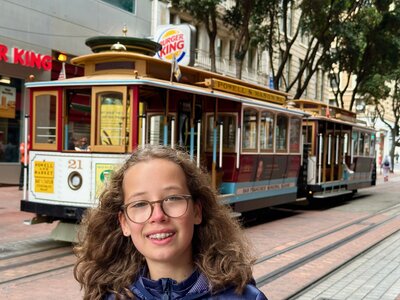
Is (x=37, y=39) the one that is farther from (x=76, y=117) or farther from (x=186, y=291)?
(x=186, y=291)

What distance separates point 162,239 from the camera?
165 centimetres

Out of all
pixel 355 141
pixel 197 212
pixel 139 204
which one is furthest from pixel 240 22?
pixel 139 204

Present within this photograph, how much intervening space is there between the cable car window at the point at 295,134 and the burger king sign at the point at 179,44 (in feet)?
11.2

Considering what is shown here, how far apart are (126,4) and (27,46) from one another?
5.56 metres

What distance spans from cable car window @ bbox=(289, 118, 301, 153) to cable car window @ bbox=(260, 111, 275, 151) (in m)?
1.23

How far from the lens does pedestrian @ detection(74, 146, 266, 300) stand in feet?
5.48

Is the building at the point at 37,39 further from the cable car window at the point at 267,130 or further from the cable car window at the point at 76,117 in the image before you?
Answer: the cable car window at the point at 267,130

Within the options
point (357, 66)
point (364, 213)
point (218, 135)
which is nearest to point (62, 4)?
point (218, 135)

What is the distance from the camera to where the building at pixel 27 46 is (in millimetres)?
16109

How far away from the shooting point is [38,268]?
706cm

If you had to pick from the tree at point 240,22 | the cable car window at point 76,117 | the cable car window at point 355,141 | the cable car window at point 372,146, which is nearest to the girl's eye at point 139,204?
the cable car window at point 76,117

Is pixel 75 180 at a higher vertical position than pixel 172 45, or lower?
lower

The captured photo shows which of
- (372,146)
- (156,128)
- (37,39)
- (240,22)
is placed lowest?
(372,146)

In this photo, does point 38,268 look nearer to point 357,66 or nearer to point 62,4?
point 62,4
